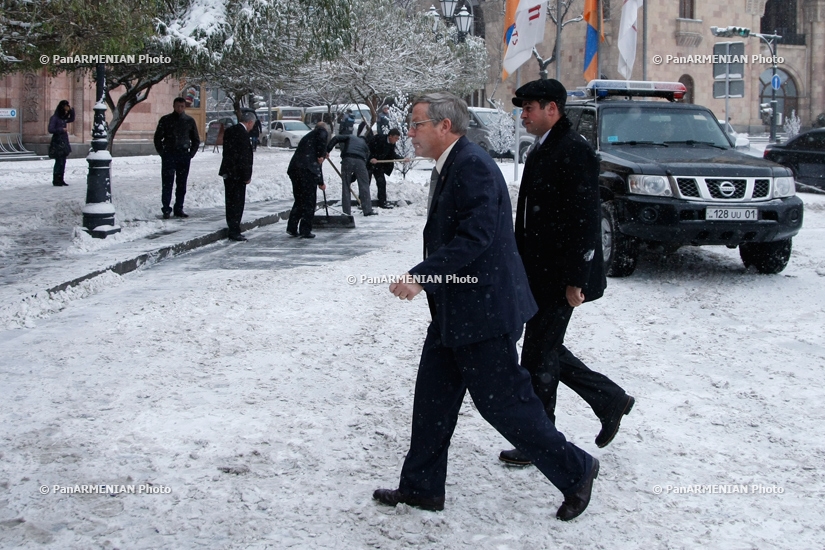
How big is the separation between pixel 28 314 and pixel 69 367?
5.82ft

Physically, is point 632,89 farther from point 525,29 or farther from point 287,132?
point 287,132

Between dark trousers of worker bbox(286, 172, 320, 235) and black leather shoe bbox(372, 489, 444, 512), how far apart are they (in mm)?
9061

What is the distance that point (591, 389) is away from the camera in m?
4.25

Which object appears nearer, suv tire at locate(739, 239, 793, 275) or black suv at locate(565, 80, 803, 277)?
black suv at locate(565, 80, 803, 277)

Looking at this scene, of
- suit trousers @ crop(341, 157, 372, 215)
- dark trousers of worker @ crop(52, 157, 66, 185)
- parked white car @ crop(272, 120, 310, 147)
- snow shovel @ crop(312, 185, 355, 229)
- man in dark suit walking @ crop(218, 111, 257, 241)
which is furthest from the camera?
parked white car @ crop(272, 120, 310, 147)

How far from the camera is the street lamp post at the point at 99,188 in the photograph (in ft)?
37.1

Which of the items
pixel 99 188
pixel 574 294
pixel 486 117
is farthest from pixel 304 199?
pixel 486 117

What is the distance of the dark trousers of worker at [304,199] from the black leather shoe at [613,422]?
8.68 m

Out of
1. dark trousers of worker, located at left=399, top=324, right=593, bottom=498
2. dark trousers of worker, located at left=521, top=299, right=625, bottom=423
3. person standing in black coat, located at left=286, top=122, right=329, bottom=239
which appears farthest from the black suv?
dark trousers of worker, located at left=399, top=324, right=593, bottom=498

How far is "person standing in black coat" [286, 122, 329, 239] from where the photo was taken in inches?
493

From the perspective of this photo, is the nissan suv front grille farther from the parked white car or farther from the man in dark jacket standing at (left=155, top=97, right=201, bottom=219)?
the parked white car

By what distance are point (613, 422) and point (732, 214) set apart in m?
4.99

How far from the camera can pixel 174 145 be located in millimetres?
13664

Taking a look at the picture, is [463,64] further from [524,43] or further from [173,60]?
[173,60]
